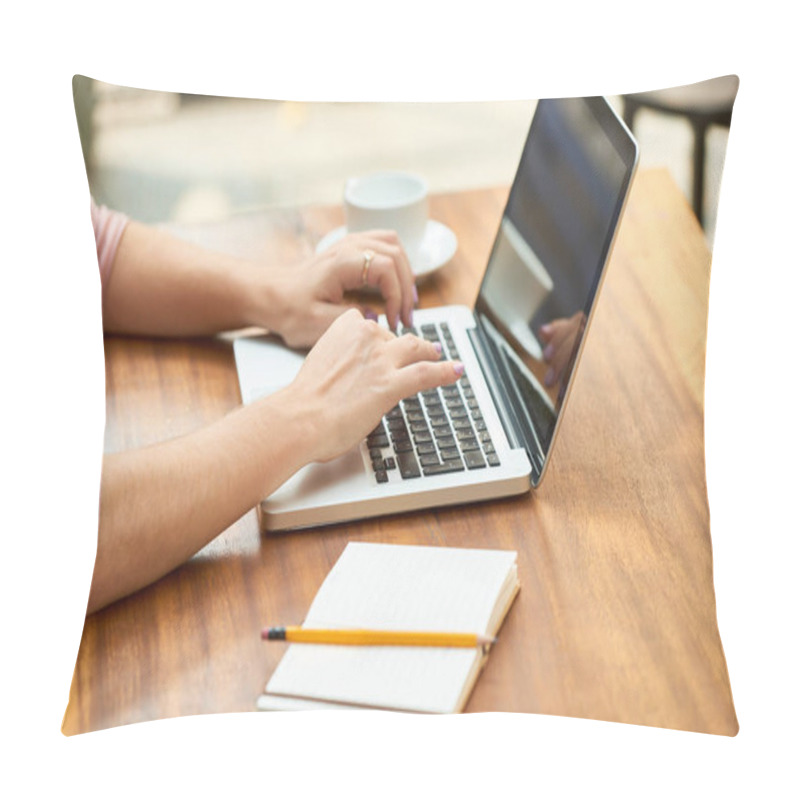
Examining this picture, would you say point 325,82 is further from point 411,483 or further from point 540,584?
point 540,584

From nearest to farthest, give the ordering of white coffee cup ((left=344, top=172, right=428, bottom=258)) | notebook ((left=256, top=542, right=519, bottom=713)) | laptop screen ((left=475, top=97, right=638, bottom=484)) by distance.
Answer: notebook ((left=256, top=542, right=519, bottom=713)) → laptop screen ((left=475, top=97, right=638, bottom=484)) → white coffee cup ((left=344, top=172, right=428, bottom=258))

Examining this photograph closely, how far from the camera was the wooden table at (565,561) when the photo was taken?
2.31 ft

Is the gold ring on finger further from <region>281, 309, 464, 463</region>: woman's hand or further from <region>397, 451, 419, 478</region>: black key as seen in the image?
<region>397, 451, 419, 478</region>: black key

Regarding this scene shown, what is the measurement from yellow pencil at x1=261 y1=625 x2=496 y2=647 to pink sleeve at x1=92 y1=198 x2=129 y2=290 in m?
0.45

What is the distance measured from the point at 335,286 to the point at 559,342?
0.87 feet

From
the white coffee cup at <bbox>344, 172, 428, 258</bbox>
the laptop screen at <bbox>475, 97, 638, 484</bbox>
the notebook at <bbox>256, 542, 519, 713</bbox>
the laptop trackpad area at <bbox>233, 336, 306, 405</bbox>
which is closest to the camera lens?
the notebook at <bbox>256, 542, 519, 713</bbox>

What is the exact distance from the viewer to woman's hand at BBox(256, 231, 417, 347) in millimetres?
1024

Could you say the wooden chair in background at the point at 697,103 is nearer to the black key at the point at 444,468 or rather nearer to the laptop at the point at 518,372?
the laptop at the point at 518,372

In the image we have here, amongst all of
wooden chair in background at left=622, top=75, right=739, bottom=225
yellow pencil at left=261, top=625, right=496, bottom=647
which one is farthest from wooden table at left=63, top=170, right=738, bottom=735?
wooden chair in background at left=622, top=75, right=739, bottom=225

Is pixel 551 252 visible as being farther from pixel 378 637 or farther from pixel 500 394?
pixel 378 637

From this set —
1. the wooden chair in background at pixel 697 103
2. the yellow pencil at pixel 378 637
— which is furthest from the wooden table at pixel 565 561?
the wooden chair in background at pixel 697 103

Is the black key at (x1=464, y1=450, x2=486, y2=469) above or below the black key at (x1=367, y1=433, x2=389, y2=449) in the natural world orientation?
below

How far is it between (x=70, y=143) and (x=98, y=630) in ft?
1.23

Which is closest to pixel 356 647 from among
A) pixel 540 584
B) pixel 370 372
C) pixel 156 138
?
pixel 540 584
